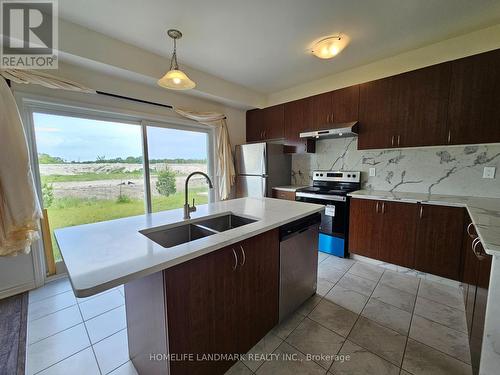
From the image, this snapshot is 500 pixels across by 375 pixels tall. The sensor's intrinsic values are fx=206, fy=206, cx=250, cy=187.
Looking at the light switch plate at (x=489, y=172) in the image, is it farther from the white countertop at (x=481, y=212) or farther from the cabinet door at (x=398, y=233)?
the cabinet door at (x=398, y=233)

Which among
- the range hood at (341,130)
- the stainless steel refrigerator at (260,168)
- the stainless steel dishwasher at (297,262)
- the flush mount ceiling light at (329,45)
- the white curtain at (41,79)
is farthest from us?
the stainless steel refrigerator at (260,168)

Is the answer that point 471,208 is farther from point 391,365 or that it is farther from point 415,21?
point 415,21

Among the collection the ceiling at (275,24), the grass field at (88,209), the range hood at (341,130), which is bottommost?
the grass field at (88,209)

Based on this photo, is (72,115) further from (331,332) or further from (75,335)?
(331,332)

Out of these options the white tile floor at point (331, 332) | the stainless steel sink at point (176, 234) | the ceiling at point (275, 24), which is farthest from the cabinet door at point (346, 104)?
the stainless steel sink at point (176, 234)

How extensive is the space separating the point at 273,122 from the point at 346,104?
1.23m

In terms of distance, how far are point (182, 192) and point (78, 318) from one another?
6.36 ft

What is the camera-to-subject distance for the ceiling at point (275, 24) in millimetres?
1697

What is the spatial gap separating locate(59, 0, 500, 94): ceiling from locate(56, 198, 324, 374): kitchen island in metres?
1.73

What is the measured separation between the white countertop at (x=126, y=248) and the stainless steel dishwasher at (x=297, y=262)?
15cm

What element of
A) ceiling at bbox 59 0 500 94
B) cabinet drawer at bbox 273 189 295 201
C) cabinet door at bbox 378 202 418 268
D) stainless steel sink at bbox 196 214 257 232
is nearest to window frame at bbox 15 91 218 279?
stainless steel sink at bbox 196 214 257 232

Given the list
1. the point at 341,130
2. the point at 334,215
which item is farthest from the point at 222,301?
the point at 341,130

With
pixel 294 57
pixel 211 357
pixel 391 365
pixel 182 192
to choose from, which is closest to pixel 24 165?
pixel 182 192

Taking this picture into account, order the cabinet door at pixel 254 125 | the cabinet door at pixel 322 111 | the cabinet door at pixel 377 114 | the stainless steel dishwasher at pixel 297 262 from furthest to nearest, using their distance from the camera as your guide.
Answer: the cabinet door at pixel 254 125 → the cabinet door at pixel 322 111 → the cabinet door at pixel 377 114 → the stainless steel dishwasher at pixel 297 262
